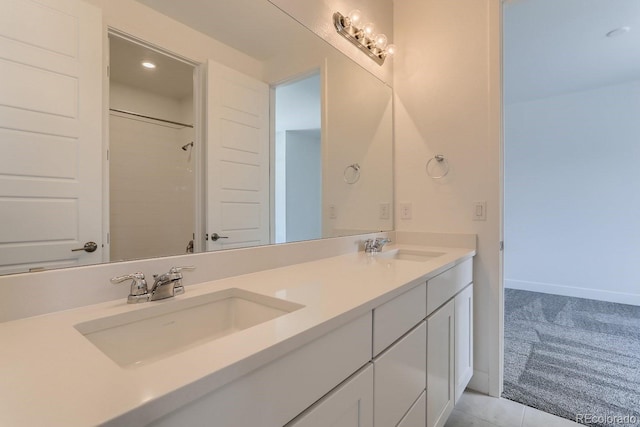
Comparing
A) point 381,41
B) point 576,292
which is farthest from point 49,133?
point 576,292

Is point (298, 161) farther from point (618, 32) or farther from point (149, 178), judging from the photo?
point (618, 32)

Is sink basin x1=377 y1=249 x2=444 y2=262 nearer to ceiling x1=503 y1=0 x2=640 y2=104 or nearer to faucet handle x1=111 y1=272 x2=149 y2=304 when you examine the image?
faucet handle x1=111 y1=272 x2=149 y2=304

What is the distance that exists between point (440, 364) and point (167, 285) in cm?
114

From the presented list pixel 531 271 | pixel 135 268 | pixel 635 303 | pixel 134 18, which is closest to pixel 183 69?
pixel 134 18

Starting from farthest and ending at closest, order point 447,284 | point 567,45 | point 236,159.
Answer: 1. point 567,45
2. point 447,284
3. point 236,159

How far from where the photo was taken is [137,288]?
0.80m

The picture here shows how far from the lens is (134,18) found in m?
0.91

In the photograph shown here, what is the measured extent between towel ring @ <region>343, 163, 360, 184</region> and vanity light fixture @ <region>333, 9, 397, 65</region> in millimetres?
739

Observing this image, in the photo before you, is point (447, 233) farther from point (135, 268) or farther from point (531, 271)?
point (531, 271)

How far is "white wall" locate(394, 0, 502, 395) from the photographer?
1.76 meters

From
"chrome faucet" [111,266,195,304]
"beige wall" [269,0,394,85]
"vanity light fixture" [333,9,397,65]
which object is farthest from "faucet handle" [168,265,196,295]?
"vanity light fixture" [333,9,397,65]

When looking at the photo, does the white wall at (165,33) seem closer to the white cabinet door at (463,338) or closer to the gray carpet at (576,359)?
the white cabinet door at (463,338)

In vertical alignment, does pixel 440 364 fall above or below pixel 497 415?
above

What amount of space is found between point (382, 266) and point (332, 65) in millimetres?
1160
